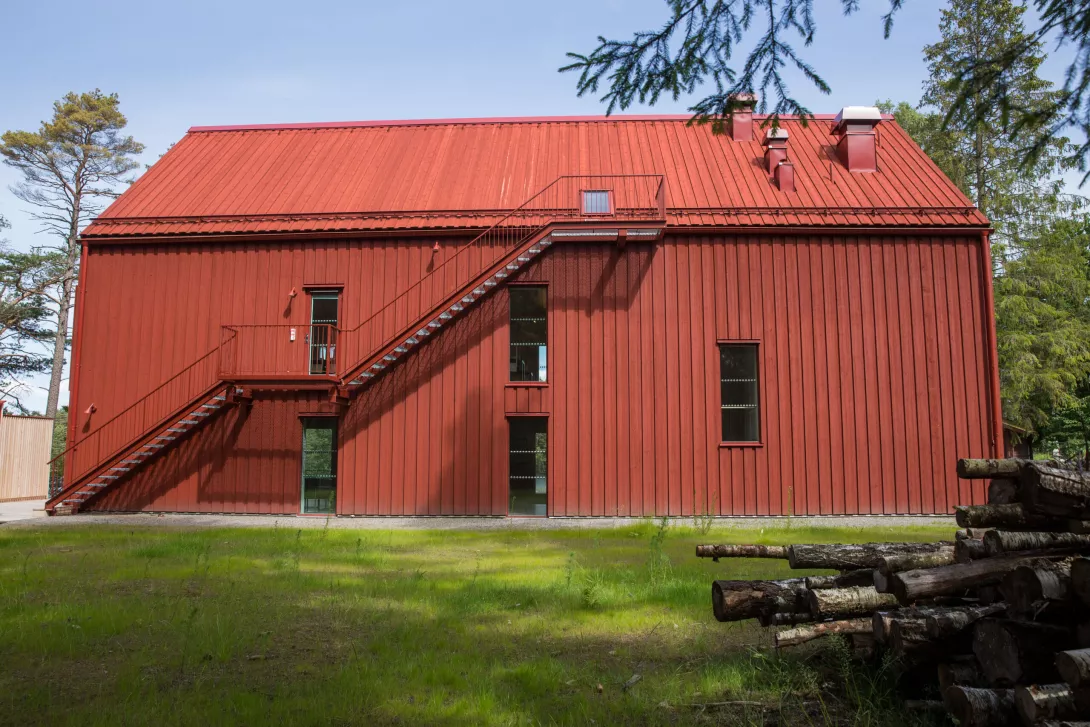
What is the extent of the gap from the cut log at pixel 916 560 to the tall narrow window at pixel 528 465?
1240 cm

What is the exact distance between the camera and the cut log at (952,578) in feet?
13.0

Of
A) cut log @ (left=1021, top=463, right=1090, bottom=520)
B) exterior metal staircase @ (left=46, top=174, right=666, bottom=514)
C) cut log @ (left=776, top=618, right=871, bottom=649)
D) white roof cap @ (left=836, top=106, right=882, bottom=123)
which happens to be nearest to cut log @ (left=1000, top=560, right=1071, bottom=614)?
cut log @ (left=1021, top=463, right=1090, bottom=520)

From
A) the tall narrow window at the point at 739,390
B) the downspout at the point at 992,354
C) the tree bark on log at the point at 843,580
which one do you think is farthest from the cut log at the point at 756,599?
the downspout at the point at 992,354

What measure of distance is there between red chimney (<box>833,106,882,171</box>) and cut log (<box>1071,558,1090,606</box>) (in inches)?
697

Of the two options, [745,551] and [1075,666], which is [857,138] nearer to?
[745,551]

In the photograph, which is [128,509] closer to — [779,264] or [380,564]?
[380,564]

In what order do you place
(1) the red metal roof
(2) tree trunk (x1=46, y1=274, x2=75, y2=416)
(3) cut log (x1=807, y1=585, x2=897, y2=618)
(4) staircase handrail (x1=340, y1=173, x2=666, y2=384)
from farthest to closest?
(2) tree trunk (x1=46, y1=274, x2=75, y2=416) < (1) the red metal roof < (4) staircase handrail (x1=340, y1=173, x2=666, y2=384) < (3) cut log (x1=807, y1=585, x2=897, y2=618)

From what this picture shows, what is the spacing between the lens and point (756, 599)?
4.79m

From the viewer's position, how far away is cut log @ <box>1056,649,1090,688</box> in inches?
125

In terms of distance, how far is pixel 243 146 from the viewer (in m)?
21.6

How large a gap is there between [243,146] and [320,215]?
19.2 ft

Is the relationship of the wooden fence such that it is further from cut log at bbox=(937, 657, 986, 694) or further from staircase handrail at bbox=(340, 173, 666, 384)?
cut log at bbox=(937, 657, 986, 694)

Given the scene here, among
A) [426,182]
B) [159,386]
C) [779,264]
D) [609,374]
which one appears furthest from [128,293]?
[779,264]

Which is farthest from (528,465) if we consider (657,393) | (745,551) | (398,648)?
(745,551)
